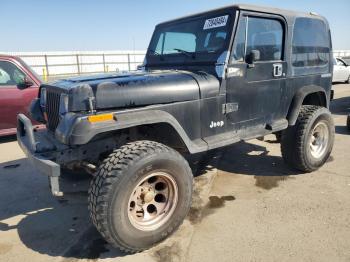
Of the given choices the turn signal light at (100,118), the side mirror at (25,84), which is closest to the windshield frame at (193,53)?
the turn signal light at (100,118)

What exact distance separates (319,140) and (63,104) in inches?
148

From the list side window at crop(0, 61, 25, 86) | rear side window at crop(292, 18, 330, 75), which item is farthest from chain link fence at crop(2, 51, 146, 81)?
rear side window at crop(292, 18, 330, 75)

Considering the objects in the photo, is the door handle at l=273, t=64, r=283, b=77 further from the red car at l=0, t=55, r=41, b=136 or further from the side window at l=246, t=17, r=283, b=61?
the red car at l=0, t=55, r=41, b=136

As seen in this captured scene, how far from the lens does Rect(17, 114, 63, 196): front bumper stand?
2.67 metres

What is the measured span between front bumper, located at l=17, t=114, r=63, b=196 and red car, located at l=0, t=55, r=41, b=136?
3200 mm

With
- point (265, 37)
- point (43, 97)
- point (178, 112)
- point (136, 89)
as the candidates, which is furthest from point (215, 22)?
point (43, 97)

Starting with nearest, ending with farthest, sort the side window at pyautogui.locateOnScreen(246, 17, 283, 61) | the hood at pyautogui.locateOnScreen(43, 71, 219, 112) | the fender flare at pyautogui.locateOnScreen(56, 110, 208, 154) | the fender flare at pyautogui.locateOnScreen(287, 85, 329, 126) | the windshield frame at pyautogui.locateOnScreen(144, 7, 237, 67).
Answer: the fender flare at pyautogui.locateOnScreen(56, 110, 208, 154)
the hood at pyautogui.locateOnScreen(43, 71, 219, 112)
the windshield frame at pyautogui.locateOnScreen(144, 7, 237, 67)
the side window at pyautogui.locateOnScreen(246, 17, 283, 61)
the fender flare at pyautogui.locateOnScreen(287, 85, 329, 126)

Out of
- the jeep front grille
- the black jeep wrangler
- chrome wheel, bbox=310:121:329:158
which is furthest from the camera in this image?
chrome wheel, bbox=310:121:329:158

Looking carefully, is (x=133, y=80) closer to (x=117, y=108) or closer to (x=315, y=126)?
(x=117, y=108)

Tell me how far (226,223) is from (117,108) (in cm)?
161

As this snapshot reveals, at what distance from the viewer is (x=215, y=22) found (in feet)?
12.4

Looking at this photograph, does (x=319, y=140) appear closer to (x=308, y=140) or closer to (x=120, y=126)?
A: (x=308, y=140)

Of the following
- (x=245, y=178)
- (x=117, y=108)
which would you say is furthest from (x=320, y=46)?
(x=117, y=108)

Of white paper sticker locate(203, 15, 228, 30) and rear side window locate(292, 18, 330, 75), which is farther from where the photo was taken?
rear side window locate(292, 18, 330, 75)
